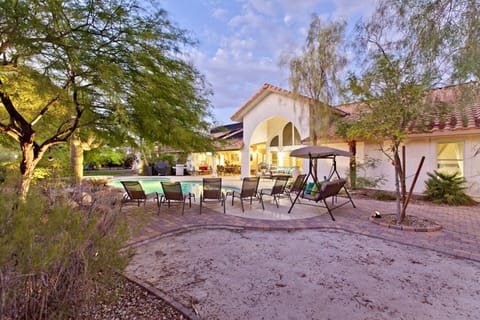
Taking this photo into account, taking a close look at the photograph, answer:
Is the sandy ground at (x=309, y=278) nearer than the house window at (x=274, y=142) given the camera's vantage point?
Yes

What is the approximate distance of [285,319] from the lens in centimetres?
264

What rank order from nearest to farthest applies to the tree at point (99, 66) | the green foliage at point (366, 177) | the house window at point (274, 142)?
1. the tree at point (99, 66)
2. the green foliage at point (366, 177)
3. the house window at point (274, 142)

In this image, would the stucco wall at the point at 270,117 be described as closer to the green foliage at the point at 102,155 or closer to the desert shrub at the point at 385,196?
the desert shrub at the point at 385,196

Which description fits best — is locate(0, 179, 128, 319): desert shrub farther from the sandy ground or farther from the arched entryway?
the arched entryway

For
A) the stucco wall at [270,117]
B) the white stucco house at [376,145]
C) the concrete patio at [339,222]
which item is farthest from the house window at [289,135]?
the concrete patio at [339,222]

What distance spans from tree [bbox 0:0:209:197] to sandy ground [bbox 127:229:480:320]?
8.51 ft

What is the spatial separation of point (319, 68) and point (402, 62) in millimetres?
5371

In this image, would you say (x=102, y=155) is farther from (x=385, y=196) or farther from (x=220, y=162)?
(x=385, y=196)

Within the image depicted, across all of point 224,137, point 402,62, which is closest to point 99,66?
point 224,137

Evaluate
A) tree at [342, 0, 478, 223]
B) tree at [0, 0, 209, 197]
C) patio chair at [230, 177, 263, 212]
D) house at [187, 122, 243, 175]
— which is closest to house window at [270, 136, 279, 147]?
house at [187, 122, 243, 175]

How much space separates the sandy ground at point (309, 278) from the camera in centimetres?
282

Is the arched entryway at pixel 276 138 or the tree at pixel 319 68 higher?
the tree at pixel 319 68

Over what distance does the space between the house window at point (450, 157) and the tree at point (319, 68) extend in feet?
16.3

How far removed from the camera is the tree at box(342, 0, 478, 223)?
452cm
